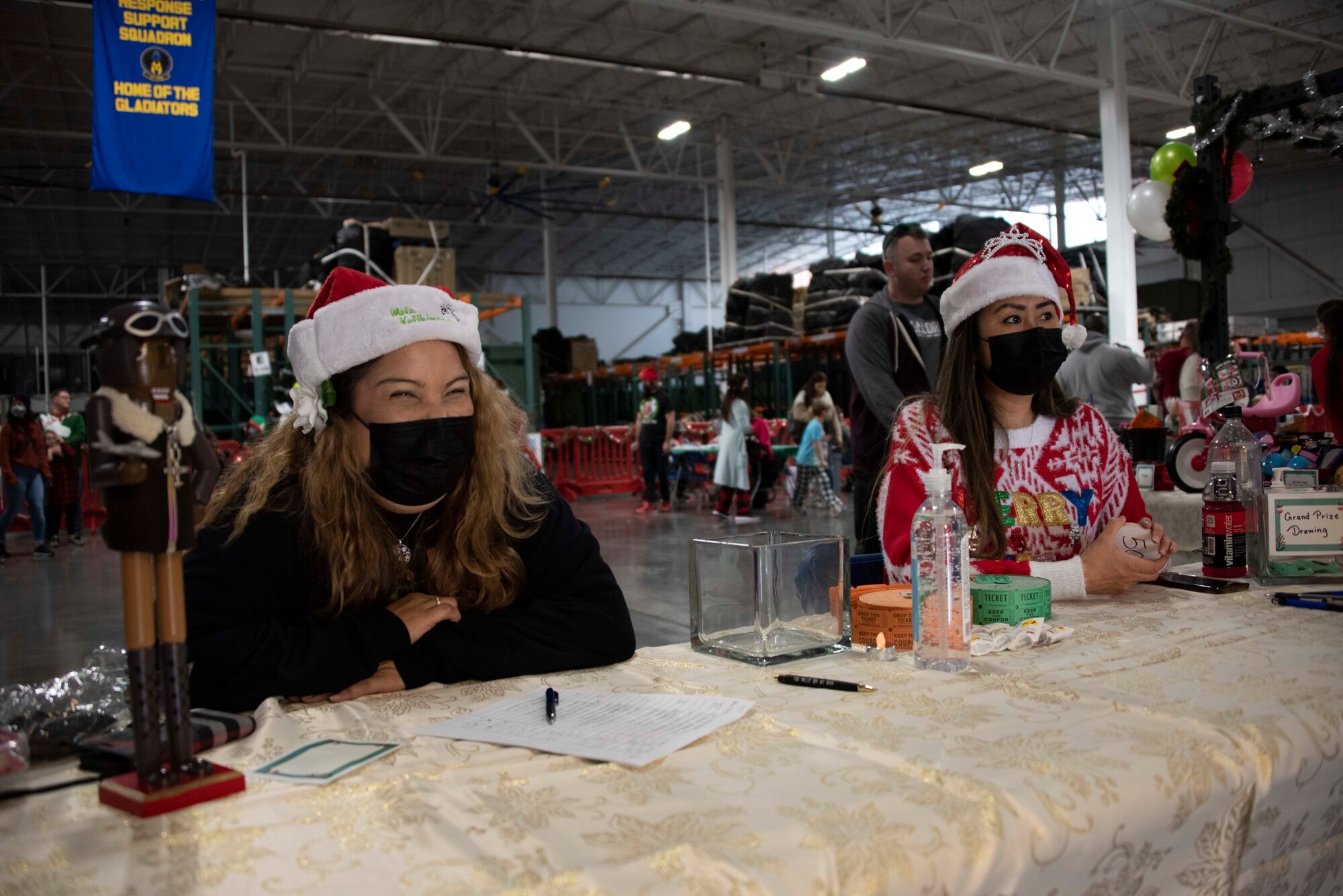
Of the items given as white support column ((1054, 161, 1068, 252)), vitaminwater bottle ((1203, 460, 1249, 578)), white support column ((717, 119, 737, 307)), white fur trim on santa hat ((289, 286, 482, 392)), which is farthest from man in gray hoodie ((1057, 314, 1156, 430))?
white support column ((1054, 161, 1068, 252))

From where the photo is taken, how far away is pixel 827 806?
87cm

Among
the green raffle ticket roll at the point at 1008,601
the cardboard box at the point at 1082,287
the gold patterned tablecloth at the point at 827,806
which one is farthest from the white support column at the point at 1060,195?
the gold patterned tablecloth at the point at 827,806

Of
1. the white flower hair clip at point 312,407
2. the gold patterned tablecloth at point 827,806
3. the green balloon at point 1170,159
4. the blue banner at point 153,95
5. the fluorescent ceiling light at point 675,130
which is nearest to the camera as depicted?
the gold patterned tablecloth at point 827,806

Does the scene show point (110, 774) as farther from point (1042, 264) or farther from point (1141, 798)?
point (1042, 264)

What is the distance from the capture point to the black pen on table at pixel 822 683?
1.25m

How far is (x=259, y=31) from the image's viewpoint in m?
12.4

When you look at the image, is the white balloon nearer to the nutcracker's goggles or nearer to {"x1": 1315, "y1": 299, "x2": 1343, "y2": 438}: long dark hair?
Result: {"x1": 1315, "y1": 299, "x2": 1343, "y2": 438}: long dark hair

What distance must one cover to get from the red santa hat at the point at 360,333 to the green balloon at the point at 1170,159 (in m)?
4.91

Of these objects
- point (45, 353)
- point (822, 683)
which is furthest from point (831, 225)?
point (822, 683)

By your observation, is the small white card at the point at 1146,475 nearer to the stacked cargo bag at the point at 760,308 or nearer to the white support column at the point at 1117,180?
the white support column at the point at 1117,180

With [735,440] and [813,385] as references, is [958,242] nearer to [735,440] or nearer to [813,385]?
[813,385]

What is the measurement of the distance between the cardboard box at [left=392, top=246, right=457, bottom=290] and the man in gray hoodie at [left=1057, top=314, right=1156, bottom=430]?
5.76m

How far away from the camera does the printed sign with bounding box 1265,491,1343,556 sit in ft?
6.38

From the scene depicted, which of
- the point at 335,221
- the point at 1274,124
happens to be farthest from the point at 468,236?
the point at 1274,124
